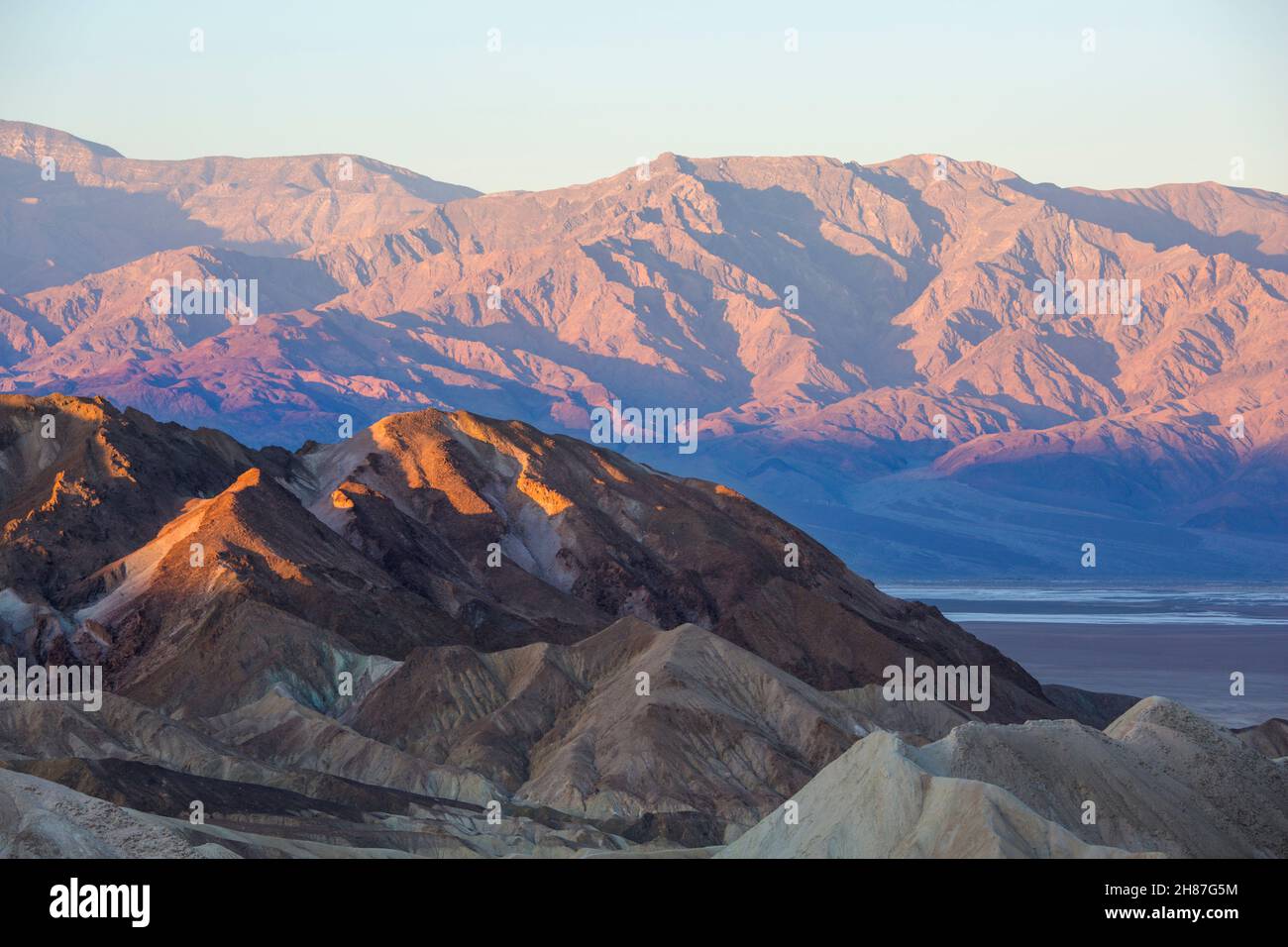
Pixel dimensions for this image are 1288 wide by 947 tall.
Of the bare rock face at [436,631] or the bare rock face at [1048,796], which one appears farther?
the bare rock face at [436,631]

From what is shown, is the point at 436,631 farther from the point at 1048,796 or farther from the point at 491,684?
the point at 1048,796

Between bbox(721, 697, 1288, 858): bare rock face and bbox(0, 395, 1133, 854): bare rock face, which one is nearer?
bbox(721, 697, 1288, 858): bare rock face

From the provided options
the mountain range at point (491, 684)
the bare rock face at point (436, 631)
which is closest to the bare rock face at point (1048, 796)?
the mountain range at point (491, 684)

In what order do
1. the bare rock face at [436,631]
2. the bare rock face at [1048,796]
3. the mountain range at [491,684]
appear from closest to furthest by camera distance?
the bare rock face at [1048,796] < the mountain range at [491,684] < the bare rock face at [436,631]

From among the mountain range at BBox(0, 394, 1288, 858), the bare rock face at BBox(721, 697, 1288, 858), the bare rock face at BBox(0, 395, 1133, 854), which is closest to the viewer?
the bare rock face at BBox(721, 697, 1288, 858)

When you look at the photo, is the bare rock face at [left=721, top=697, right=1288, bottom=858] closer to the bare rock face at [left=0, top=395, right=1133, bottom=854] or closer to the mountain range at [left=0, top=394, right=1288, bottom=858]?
the mountain range at [left=0, top=394, right=1288, bottom=858]

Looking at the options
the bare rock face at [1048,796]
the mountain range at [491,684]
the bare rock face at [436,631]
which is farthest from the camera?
the bare rock face at [436,631]

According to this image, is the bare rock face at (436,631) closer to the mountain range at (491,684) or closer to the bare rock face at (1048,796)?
the mountain range at (491,684)

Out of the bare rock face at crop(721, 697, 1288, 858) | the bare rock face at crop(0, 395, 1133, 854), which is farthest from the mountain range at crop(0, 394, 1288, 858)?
the bare rock face at crop(0, 395, 1133, 854)
